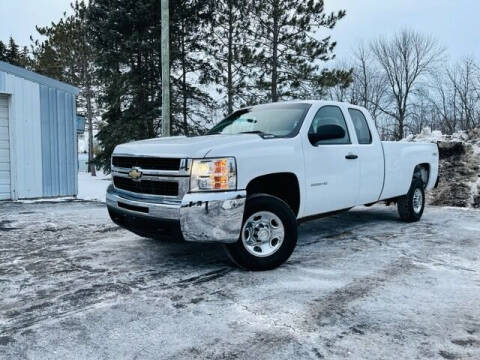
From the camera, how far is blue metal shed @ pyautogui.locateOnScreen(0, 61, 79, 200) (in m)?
10.5

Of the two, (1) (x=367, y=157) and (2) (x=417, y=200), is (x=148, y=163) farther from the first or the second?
(2) (x=417, y=200)

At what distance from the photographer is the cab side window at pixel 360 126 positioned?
5.93m

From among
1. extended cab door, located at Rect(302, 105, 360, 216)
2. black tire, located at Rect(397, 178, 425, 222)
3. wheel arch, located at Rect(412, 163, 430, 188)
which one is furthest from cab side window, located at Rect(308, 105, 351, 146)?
wheel arch, located at Rect(412, 163, 430, 188)

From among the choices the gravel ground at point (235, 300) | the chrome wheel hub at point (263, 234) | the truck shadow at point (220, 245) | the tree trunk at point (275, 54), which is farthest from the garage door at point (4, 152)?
the tree trunk at point (275, 54)

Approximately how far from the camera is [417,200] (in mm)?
7516

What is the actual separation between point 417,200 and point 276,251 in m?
4.22

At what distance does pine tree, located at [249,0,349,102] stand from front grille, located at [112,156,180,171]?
1636cm

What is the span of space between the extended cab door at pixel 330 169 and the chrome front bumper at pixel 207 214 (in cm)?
116

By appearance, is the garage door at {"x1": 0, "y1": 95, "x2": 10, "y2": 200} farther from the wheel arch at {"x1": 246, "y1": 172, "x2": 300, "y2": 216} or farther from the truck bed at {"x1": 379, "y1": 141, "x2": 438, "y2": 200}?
the truck bed at {"x1": 379, "y1": 141, "x2": 438, "y2": 200}

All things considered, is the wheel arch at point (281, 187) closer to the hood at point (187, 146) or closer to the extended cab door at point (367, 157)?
the hood at point (187, 146)

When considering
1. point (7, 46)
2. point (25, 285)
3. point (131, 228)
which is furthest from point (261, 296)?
point (7, 46)

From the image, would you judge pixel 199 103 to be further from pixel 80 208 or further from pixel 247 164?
pixel 247 164

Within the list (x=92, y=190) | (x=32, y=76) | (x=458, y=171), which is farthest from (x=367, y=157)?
(x=92, y=190)

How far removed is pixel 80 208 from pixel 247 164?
6543 millimetres
